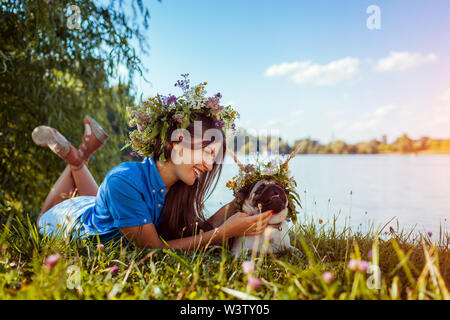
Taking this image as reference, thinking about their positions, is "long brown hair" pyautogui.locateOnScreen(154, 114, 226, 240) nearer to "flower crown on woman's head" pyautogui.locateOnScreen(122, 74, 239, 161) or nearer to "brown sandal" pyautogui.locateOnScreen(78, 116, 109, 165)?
"flower crown on woman's head" pyautogui.locateOnScreen(122, 74, 239, 161)

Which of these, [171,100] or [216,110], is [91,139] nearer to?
[171,100]

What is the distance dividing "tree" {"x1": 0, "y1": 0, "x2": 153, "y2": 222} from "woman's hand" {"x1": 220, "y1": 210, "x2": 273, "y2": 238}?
7.90 ft

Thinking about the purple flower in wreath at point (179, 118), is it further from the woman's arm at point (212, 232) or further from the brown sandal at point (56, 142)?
the brown sandal at point (56, 142)

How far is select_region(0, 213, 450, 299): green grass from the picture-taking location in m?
1.47

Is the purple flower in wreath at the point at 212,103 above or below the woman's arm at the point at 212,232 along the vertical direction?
above

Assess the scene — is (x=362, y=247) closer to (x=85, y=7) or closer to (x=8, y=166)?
(x=85, y=7)

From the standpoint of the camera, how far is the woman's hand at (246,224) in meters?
2.10

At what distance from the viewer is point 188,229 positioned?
266 centimetres

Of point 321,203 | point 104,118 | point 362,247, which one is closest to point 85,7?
point 104,118

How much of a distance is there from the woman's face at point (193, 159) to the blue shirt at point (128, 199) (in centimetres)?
→ 19

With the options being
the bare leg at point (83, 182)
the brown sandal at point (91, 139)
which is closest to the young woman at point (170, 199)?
the bare leg at point (83, 182)

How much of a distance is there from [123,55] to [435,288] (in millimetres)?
3804

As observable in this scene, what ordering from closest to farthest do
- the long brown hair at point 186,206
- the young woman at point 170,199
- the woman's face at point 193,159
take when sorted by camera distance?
the young woman at point 170,199, the woman's face at point 193,159, the long brown hair at point 186,206
